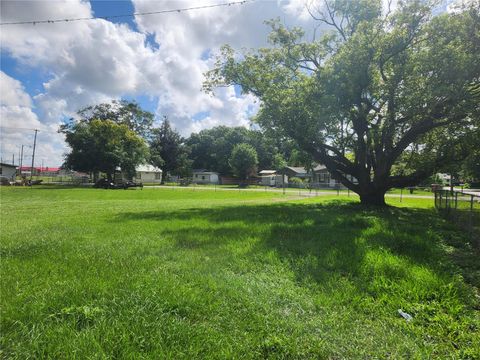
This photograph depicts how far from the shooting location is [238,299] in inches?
154

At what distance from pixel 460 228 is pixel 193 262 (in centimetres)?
942

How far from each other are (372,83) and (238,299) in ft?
47.7

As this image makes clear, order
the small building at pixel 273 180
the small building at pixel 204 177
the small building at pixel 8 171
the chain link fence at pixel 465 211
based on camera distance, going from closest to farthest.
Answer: the chain link fence at pixel 465 211 → the small building at pixel 8 171 → the small building at pixel 273 180 → the small building at pixel 204 177

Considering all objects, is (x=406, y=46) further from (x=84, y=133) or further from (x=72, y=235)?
(x=84, y=133)

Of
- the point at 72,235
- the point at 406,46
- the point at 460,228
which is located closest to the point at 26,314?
the point at 72,235

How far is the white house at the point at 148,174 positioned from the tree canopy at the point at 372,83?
46969 mm

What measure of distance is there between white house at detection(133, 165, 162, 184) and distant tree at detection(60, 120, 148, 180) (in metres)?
16.1

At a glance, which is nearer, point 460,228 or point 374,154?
point 460,228

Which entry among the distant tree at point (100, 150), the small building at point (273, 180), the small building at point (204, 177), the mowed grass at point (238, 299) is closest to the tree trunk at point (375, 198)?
the mowed grass at point (238, 299)

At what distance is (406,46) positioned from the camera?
46.3 feet

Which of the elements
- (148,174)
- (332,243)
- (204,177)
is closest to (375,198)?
(332,243)

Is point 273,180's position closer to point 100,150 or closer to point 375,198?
point 100,150

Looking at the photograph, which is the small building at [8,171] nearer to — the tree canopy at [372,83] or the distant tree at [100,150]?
the distant tree at [100,150]

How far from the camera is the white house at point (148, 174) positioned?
62.9 metres
